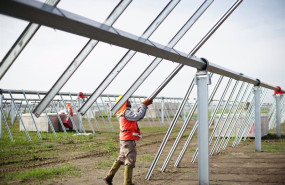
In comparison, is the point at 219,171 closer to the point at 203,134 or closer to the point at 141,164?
the point at 203,134

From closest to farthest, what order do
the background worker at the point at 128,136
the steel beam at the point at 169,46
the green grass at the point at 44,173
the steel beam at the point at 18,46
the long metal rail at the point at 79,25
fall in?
the long metal rail at the point at 79,25 < the steel beam at the point at 18,46 < the steel beam at the point at 169,46 < the background worker at the point at 128,136 < the green grass at the point at 44,173

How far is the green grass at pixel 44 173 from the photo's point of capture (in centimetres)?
514

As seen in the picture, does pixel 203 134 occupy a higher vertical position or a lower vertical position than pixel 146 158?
higher

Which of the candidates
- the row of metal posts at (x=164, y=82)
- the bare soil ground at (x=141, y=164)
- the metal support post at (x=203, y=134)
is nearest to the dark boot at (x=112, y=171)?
the bare soil ground at (x=141, y=164)

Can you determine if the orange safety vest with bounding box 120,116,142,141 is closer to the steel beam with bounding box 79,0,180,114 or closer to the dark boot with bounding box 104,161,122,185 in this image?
the dark boot with bounding box 104,161,122,185

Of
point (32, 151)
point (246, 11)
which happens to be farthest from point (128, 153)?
point (32, 151)

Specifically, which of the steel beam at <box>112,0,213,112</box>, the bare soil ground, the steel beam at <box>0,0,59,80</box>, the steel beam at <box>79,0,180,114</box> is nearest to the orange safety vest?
the steel beam at <box>112,0,213,112</box>

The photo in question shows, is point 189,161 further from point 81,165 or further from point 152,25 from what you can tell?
point 152,25

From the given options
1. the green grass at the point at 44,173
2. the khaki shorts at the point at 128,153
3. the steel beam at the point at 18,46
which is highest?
→ the steel beam at the point at 18,46

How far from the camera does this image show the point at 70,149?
844cm

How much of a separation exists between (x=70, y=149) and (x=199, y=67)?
5.23 metres

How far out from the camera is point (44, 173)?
5.39 m

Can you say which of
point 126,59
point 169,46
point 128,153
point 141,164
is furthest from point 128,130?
point 141,164

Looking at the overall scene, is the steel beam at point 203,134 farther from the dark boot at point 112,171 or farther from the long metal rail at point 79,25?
the dark boot at point 112,171
